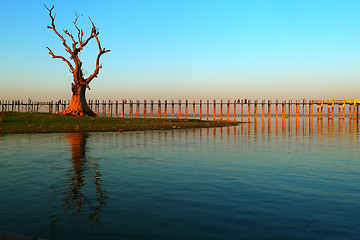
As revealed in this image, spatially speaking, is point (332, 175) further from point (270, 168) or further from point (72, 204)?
point (72, 204)

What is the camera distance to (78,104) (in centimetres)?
4900

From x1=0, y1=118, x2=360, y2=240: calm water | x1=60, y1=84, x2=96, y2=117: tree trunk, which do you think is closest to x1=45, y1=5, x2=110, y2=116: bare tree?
x1=60, y1=84, x2=96, y2=117: tree trunk

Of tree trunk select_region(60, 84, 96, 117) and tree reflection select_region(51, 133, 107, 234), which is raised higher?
tree trunk select_region(60, 84, 96, 117)

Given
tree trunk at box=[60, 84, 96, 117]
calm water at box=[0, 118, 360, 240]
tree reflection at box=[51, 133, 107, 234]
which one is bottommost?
calm water at box=[0, 118, 360, 240]

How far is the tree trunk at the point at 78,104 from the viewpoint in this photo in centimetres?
4806

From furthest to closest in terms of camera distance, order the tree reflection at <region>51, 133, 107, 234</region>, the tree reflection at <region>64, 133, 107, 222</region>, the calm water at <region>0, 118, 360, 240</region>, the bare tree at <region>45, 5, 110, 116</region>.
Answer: the bare tree at <region>45, 5, 110, 116</region> → the tree reflection at <region>64, 133, 107, 222</region> → the tree reflection at <region>51, 133, 107, 234</region> → the calm water at <region>0, 118, 360, 240</region>

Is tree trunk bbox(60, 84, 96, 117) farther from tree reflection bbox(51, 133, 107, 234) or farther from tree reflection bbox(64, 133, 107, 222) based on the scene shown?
tree reflection bbox(51, 133, 107, 234)

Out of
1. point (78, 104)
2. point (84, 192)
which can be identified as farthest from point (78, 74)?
point (84, 192)

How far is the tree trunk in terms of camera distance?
48.1m

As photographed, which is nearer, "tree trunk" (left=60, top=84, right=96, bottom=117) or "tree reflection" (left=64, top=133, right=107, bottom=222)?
"tree reflection" (left=64, top=133, right=107, bottom=222)

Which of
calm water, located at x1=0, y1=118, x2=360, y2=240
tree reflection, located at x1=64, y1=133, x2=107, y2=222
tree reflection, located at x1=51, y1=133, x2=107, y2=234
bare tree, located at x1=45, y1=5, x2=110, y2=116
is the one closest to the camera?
calm water, located at x1=0, y1=118, x2=360, y2=240

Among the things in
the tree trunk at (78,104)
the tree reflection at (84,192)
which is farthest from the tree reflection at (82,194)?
the tree trunk at (78,104)

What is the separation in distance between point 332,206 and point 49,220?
225 inches

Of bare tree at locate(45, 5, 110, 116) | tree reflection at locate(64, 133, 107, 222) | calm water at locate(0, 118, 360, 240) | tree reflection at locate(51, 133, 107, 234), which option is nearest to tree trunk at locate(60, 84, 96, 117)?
bare tree at locate(45, 5, 110, 116)
